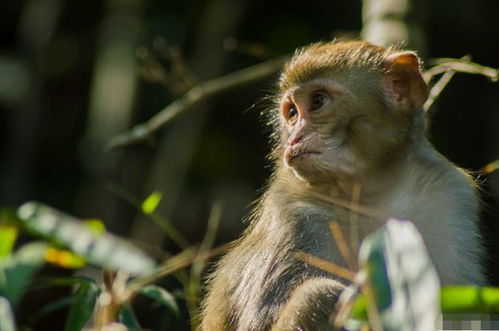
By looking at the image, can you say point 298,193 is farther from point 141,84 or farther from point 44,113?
point 44,113

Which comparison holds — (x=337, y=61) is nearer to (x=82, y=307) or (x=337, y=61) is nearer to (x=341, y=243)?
(x=341, y=243)

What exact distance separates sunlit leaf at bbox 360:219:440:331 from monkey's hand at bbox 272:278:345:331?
1527 mm

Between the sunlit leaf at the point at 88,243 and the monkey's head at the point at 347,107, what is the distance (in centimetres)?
120

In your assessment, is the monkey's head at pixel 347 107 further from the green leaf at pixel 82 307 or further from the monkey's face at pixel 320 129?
the green leaf at pixel 82 307

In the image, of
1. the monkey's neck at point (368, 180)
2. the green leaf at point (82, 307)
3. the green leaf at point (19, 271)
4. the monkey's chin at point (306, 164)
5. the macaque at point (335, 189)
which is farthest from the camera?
the monkey's neck at point (368, 180)

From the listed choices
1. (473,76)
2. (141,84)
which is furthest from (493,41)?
(141,84)

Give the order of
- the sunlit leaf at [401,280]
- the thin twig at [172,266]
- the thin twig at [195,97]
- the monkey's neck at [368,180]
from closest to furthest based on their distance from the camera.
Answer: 1. the sunlit leaf at [401,280]
2. the thin twig at [172,266]
3. the monkey's neck at [368,180]
4. the thin twig at [195,97]

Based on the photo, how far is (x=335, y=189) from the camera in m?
4.84

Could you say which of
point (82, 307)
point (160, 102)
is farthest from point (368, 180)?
point (160, 102)

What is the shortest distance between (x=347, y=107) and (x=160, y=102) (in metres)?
6.02

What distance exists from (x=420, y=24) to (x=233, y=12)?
17.7 ft

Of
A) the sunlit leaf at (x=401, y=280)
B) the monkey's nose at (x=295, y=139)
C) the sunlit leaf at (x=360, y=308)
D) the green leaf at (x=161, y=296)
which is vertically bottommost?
the green leaf at (x=161, y=296)

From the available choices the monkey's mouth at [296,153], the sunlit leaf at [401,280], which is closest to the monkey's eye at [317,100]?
the monkey's mouth at [296,153]

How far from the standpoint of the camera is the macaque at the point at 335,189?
179 inches
